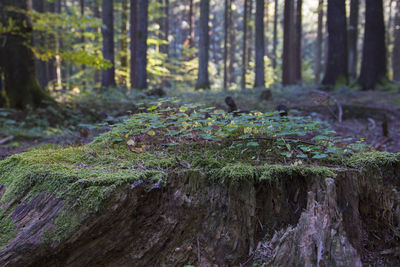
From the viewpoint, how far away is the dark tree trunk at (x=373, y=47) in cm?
1292

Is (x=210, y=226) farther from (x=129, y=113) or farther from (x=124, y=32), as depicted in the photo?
(x=124, y=32)

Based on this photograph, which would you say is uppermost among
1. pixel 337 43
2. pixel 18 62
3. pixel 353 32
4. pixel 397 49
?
pixel 353 32

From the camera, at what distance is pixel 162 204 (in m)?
2.61

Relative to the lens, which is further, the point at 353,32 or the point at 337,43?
the point at 353,32

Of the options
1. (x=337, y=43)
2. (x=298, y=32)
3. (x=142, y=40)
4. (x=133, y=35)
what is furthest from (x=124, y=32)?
(x=337, y=43)

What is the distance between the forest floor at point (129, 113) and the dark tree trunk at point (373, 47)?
1241 millimetres

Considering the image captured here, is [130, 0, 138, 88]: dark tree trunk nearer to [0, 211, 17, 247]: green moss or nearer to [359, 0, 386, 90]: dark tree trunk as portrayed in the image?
[359, 0, 386, 90]: dark tree trunk

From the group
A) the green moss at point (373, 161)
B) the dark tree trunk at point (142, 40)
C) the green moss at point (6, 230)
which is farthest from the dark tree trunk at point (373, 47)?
the green moss at point (6, 230)

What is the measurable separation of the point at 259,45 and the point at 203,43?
311 cm

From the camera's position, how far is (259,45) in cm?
1641

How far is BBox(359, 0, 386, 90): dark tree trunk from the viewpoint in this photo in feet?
42.4

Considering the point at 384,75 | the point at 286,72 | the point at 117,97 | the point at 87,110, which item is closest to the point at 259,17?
the point at 286,72

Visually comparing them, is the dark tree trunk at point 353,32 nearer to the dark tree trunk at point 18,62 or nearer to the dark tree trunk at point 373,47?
the dark tree trunk at point 373,47

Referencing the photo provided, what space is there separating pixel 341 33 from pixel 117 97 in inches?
414
